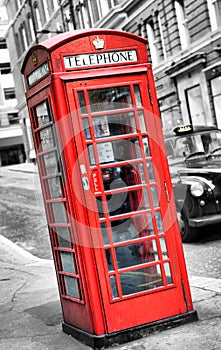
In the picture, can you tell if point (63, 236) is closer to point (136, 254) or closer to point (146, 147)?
point (136, 254)

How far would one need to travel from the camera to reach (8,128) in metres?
59.8

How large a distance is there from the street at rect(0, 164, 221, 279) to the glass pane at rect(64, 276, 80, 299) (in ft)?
7.44

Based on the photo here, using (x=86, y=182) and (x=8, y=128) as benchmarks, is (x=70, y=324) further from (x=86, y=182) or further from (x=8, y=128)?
(x=8, y=128)

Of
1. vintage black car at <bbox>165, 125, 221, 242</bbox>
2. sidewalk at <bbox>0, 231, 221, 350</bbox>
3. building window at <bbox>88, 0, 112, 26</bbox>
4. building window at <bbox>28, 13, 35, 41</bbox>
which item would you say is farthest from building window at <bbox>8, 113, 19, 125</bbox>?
sidewalk at <bbox>0, 231, 221, 350</bbox>

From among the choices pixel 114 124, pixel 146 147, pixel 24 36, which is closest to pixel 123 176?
pixel 146 147

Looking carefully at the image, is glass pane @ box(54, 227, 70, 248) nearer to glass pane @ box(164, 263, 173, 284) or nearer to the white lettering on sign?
glass pane @ box(164, 263, 173, 284)

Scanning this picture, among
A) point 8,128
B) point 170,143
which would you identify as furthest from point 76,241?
point 8,128

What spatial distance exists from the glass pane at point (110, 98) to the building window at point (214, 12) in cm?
2000

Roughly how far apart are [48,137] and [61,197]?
0.52 meters

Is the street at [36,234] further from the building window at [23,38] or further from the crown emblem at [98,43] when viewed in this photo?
the building window at [23,38]

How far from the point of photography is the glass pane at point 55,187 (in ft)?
16.5

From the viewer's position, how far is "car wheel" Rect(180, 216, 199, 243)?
921 cm

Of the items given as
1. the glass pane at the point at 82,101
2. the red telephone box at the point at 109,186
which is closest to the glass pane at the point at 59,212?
the red telephone box at the point at 109,186

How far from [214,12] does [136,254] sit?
2083 centimetres
